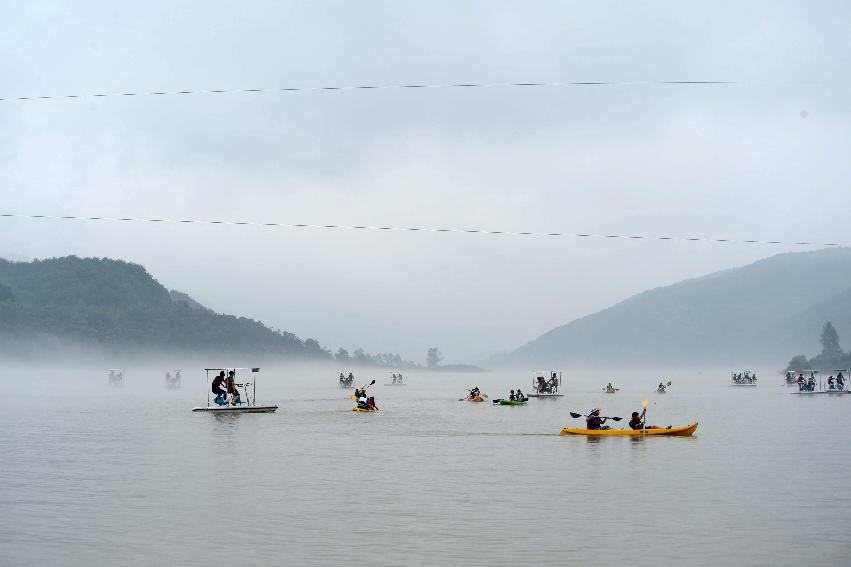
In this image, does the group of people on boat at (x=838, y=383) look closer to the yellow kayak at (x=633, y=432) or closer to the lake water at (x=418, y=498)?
the lake water at (x=418, y=498)

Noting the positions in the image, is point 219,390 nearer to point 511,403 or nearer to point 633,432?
point 633,432

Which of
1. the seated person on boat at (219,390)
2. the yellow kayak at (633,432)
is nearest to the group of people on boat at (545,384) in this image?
the seated person on boat at (219,390)

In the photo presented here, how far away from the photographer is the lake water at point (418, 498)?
2394cm

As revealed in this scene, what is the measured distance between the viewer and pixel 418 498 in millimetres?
32719

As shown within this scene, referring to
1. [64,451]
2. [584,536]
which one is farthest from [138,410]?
[584,536]

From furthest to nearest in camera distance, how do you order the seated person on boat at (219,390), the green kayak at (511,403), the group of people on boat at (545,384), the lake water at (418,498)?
the group of people on boat at (545,384)
the green kayak at (511,403)
the seated person on boat at (219,390)
the lake water at (418,498)

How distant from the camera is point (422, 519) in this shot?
93.1ft

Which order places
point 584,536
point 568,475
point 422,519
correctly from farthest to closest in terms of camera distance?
point 568,475
point 422,519
point 584,536

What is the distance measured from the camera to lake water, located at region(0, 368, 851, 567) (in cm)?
2394

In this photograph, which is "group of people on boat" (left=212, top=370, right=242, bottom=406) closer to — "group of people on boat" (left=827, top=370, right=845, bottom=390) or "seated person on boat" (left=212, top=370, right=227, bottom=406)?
"seated person on boat" (left=212, top=370, right=227, bottom=406)

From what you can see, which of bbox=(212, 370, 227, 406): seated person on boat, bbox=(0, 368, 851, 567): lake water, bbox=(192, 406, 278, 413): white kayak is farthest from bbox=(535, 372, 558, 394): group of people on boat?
bbox=(0, 368, 851, 567): lake water

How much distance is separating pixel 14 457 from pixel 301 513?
2368 cm

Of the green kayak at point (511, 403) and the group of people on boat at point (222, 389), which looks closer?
the group of people on boat at point (222, 389)

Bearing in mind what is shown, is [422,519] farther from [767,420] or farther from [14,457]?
[767,420]
